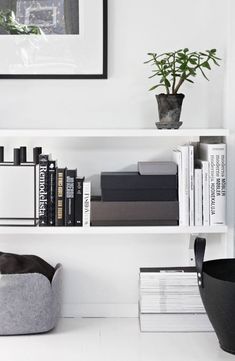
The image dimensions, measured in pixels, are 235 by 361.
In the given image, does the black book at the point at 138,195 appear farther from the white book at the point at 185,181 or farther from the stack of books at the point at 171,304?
the stack of books at the point at 171,304

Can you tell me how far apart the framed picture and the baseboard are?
86 cm

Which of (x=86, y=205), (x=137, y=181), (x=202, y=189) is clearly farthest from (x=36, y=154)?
(x=202, y=189)

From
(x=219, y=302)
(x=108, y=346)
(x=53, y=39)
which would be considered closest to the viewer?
(x=219, y=302)

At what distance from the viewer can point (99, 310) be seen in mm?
2570

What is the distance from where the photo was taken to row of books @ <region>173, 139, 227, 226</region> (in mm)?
2385

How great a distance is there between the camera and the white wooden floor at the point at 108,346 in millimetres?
2078

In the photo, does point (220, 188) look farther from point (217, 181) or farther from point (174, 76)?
point (174, 76)

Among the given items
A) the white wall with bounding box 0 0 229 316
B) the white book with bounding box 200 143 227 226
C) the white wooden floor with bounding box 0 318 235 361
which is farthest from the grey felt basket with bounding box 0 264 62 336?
the white book with bounding box 200 143 227 226

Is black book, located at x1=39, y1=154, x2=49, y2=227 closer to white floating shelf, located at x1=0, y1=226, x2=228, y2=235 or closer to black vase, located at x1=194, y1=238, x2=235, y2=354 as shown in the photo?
white floating shelf, located at x1=0, y1=226, x2=228, y2=235

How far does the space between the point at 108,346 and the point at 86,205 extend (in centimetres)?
50

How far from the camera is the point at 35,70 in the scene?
98.5 inches

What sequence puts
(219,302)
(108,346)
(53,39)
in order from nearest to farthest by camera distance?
(219,302)
(108,346)
(53,39)

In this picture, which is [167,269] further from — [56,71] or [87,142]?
[56,71]

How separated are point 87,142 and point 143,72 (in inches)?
13.2
